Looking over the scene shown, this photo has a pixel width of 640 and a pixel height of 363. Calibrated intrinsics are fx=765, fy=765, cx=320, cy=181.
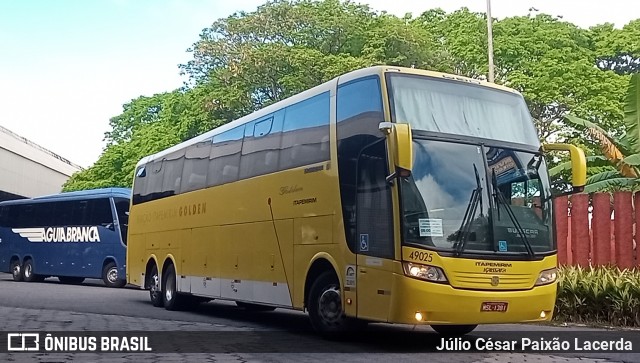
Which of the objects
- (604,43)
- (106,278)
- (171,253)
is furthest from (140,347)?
(604,43)

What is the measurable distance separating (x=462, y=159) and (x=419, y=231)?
45.1 inches

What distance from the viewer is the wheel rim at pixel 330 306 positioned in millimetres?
10234

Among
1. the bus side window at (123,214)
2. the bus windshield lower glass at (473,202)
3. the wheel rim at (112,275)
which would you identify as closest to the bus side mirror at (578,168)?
the bus windshield lower glass at (473,202)

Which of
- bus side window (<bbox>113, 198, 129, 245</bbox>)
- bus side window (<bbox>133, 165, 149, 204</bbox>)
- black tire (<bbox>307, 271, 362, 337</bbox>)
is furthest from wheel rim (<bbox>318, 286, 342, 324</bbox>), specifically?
bus side window (<bbox>113, 198, 129, 245</bbox>)

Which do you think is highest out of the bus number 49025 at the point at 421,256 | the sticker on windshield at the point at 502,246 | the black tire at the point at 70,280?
the sticker on windshield at the point at 502,246

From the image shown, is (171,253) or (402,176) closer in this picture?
(402,176)

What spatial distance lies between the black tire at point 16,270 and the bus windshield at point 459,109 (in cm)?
2511

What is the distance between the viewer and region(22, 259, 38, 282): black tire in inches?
1184

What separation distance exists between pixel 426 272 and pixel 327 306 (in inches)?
81.3

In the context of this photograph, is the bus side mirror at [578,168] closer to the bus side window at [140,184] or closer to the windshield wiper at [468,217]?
the windshield wiper at [468,217]

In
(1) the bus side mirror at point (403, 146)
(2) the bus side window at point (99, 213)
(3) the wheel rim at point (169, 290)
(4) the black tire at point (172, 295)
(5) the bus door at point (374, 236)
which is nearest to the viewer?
(1) the bus side mirror at point (403, 146)

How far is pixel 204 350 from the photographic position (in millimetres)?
9289

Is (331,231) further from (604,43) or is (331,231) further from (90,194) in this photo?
(604,43)

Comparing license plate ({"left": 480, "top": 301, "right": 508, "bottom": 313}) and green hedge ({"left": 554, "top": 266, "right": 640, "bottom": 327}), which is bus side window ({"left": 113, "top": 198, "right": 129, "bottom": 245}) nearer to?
green hedge ({"left": 554, "top": 266, "right": 640, "bottom": 327})
